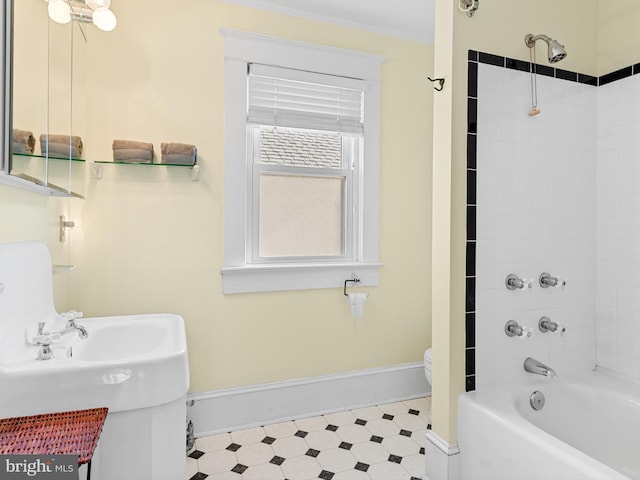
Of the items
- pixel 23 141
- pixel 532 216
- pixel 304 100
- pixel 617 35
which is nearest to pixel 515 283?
pixel 532 216

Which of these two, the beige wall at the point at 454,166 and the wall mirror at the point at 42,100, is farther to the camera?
the beige wall at the point at 454,166

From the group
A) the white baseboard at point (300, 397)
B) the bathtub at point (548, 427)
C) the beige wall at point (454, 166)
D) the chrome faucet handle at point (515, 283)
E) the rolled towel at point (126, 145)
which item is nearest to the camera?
the bathtub at point (548, 427)

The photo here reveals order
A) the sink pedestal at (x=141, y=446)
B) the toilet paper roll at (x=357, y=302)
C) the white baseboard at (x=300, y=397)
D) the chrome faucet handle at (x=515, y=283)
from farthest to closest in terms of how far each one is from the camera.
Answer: the toilet paper roll at (x=357, y=302)
the white baseboard at (x=300, y=397)
the chrome faucet handle at (x=515, y=283)
the sink pedestal at (x=141, y=446)

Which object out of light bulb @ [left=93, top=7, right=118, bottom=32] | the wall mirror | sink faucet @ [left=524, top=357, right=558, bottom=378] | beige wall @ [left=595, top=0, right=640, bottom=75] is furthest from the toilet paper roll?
light bulb @ [left=93, top=7, right=118, bottom=32]

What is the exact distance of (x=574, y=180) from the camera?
2.09 m

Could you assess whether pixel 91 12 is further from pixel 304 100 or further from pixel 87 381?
pixel 87 381

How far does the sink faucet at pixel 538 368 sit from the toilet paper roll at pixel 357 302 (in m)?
1.02

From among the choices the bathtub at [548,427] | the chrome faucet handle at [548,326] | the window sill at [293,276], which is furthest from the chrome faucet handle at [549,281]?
the window sill at [293,276]

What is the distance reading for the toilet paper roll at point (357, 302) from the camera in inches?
103

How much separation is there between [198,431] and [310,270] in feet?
3.86

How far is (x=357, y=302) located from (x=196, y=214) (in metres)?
1.17

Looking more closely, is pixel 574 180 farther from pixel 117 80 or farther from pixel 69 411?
pixel 117 80

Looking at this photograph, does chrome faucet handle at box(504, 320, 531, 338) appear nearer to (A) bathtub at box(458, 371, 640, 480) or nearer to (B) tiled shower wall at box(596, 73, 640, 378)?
(A) bathtub at box(458, 371, 640, 480)

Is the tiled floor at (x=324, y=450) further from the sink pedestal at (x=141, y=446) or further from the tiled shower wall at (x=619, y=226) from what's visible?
the tiled shower wall at (x=619, y=226)
